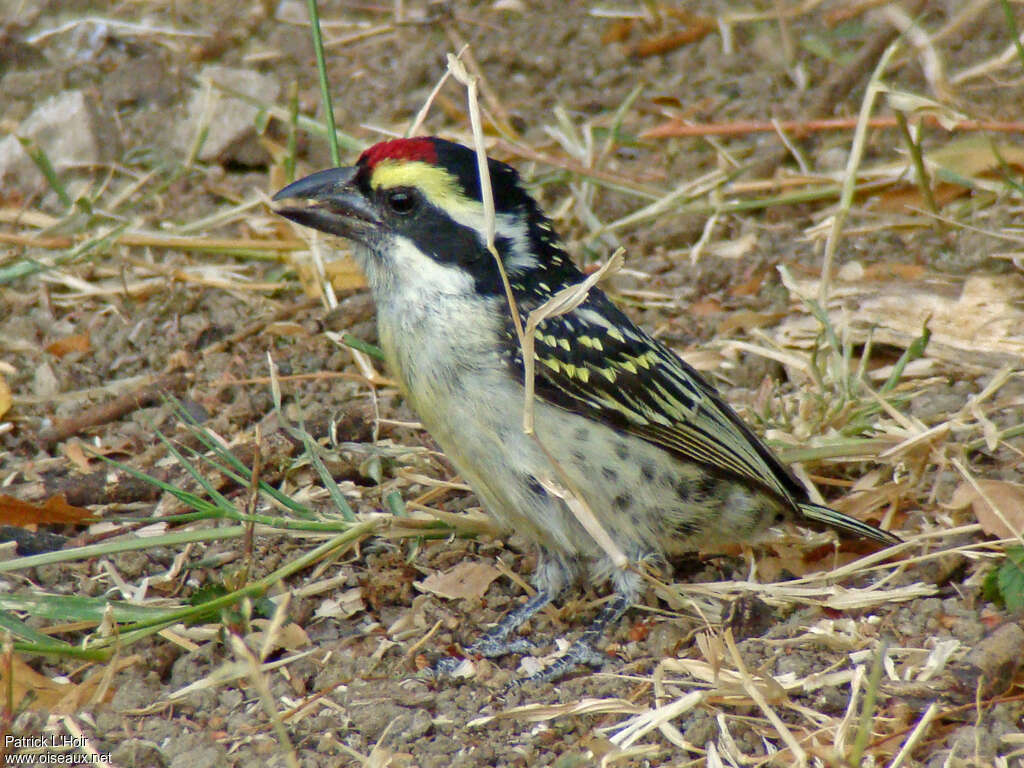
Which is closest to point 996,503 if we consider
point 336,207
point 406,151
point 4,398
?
point 406,151

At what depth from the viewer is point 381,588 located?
4035 mm

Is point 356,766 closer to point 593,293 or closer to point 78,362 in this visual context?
point 593,293

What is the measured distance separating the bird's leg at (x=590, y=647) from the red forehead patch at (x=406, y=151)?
149 cm

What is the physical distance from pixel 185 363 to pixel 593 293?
176 centimetres

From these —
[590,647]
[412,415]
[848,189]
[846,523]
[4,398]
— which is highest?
[848,189]

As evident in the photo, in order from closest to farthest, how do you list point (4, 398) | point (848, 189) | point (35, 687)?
point (35, 687), point (4, 398), point (848, 189)

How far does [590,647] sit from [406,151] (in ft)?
5.29

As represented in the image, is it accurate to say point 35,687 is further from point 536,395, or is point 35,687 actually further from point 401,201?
point 401,201

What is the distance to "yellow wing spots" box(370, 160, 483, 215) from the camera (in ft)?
12.9

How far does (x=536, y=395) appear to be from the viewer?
3.84 m

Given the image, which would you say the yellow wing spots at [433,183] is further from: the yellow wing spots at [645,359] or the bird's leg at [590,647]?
the bird's leg at [590,647]

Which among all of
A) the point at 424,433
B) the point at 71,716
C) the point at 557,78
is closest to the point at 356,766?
the point at 71,716

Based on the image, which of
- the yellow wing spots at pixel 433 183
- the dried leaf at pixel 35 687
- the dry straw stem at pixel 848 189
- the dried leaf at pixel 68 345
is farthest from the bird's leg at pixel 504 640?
the dried leaf at pixel 68 345

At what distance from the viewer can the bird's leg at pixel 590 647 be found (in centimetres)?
376
